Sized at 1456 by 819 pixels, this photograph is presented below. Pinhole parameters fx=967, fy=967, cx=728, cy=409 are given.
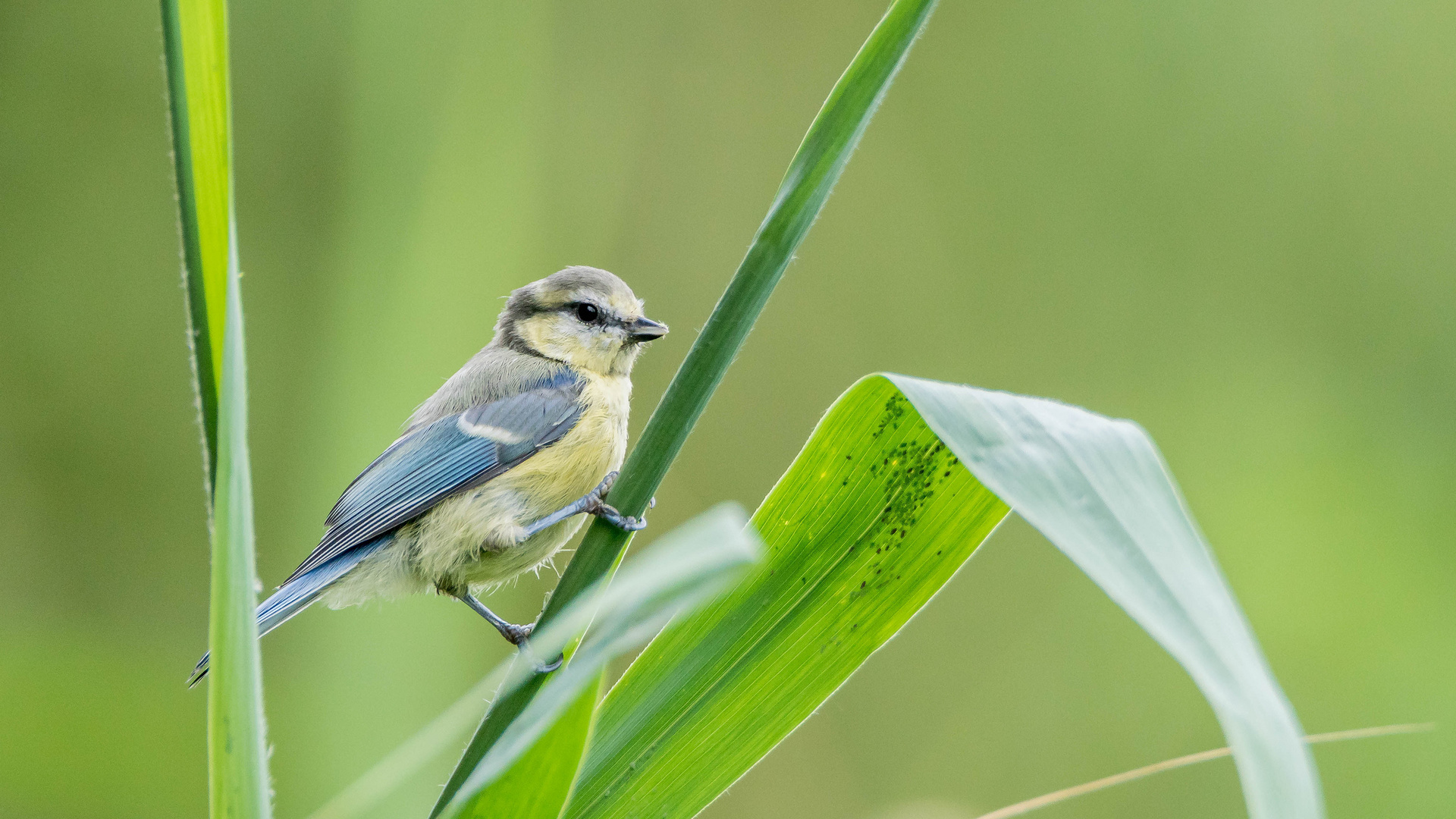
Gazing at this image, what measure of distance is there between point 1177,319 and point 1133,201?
1.26ft

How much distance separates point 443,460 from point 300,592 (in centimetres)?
26

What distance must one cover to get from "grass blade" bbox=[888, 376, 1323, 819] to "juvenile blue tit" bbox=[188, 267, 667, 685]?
571 mm

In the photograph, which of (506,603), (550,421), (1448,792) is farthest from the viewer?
(1448,792)

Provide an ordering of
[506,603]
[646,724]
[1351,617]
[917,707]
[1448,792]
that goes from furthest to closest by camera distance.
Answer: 1. [917,707]
2. [1351,617]
3. [1448,792]
4. [506,603]
5. [646,724]

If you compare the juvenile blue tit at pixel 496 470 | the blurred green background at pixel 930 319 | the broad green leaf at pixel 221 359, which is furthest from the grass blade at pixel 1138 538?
the blurred green background at pixel 930 319

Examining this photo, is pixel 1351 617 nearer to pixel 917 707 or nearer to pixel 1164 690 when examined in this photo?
pixel 1164 690

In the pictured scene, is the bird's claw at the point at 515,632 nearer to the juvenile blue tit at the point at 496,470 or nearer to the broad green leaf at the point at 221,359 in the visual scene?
the juvenile blue tit at the point at 496,470

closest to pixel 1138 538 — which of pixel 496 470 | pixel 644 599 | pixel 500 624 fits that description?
pixel 644 599

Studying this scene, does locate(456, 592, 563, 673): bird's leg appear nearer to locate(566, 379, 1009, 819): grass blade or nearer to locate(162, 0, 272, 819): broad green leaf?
locate(566, 379, 1009, 819): grass blade

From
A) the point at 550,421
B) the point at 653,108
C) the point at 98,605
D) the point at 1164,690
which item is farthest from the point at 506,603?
the point at 1164,690

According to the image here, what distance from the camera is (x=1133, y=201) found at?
2.92 m

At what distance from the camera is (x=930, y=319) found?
9.75ft

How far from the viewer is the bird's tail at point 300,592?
0.97 meters

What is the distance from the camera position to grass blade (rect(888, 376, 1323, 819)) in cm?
34
